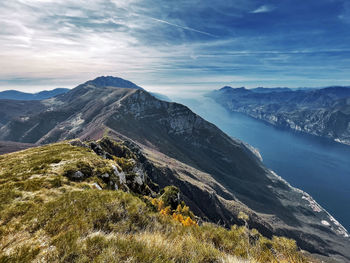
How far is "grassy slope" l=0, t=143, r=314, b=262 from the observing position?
552cm

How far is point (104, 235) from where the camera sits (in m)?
6.58

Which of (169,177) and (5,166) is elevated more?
(5,166)

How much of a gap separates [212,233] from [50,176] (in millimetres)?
15075

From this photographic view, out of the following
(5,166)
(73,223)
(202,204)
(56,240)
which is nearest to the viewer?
(56,240)

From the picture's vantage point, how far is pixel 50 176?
51.9 feet

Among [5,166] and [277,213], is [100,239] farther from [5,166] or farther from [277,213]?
[277,213]

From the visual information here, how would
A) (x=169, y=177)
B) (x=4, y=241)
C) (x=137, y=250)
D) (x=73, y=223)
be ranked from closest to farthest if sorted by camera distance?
(x=137, y=250) → (x=4, y=241) → (x=73, y=223) → (x=169, y=177)

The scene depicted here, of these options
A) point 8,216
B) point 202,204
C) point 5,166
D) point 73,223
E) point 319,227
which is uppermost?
point 73,223

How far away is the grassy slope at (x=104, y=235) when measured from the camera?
5.52 metres

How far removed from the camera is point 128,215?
29.3 ft

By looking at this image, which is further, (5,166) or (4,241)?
(5,166)

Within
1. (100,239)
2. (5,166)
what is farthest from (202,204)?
(100,239)

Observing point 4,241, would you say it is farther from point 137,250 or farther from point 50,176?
point 50,176

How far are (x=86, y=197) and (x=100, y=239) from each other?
5.08m
